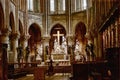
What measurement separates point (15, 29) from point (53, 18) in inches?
411

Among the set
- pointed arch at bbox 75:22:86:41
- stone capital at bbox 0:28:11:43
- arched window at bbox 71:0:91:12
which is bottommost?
stone capital at bbox 0:28:11:43

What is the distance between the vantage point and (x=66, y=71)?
850 inches

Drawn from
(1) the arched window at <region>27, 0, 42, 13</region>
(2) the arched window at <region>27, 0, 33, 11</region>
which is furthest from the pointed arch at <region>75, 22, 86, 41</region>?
(2) the arched window at <region>27, 0, 33, 11</region>

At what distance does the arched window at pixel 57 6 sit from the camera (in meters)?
39.4

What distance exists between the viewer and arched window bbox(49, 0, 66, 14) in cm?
3944

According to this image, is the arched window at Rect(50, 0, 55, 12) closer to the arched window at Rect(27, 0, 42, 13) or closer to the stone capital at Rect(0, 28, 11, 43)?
the arched window at Rect(27, 0, 42, 13)

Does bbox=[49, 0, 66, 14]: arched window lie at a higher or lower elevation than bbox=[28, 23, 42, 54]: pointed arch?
higher

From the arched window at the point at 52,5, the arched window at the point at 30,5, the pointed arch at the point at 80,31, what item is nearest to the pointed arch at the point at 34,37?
the arched window at the point at 30,5

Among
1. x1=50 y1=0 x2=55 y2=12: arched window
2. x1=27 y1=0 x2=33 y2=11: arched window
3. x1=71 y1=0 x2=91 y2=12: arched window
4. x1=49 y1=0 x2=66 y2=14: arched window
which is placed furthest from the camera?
x1=50 y1=0 x2=55 y2=12: arched window

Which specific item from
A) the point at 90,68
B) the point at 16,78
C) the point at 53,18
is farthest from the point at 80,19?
the point at 90,68

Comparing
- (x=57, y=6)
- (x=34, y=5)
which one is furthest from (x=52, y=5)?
(x=34, y=5)

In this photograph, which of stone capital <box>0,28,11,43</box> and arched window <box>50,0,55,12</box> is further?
arched window <box>50,0,55,12</box>

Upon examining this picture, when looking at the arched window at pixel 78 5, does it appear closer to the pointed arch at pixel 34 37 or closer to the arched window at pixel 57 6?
the arched window at pixel 57 6

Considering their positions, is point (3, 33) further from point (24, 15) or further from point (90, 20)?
point (90, 20)
